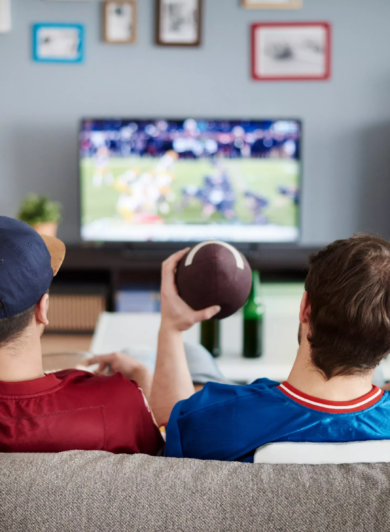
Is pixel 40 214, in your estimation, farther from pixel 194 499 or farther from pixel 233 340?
pixel 194 499

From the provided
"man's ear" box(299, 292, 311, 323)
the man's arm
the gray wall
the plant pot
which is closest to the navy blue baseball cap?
the man's arm

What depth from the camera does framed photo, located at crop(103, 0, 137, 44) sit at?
3.84m

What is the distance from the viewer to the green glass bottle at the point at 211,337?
196cm

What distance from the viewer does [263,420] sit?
87cm

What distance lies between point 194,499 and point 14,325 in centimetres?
45

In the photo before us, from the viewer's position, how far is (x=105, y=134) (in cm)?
372

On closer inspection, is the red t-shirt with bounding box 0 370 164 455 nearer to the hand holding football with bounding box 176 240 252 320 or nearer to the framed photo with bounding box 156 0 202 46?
the hand holding football with bounding box 176 240 252 320

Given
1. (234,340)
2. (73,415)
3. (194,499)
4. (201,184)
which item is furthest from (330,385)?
(201,184)

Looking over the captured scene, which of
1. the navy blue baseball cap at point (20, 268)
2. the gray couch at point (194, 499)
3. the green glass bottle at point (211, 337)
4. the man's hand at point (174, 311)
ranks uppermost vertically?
the navy blue baseball cap at point (20, 268)

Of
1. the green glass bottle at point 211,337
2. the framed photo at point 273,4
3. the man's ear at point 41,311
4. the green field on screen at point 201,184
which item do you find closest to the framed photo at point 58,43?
the green field on screen at point 201,184

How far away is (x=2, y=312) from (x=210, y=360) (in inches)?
34.8

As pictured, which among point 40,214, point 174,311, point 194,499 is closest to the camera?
point 194,499

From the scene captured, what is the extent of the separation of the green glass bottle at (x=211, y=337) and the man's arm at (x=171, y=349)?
82 centimetres

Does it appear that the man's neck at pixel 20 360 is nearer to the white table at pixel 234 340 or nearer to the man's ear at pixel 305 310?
the man's ear at pixel 305 310
